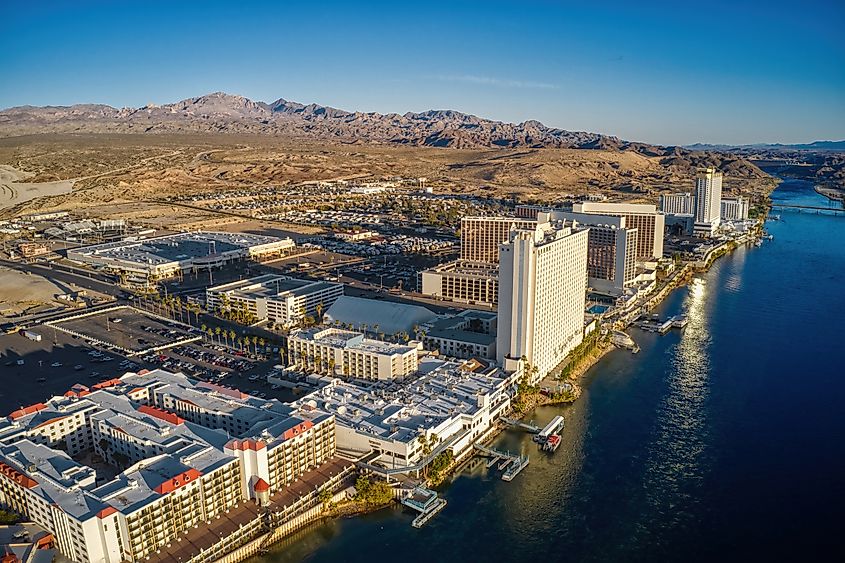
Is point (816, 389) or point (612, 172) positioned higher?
point (612, 172)

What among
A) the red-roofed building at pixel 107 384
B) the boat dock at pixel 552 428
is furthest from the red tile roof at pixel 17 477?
the boat dock at pixel 552 428

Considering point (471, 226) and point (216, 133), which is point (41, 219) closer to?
point (471, 226)

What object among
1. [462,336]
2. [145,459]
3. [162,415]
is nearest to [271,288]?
[462,336]

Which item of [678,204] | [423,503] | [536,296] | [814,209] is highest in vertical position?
[678,204]

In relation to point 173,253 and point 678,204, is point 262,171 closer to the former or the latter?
point 173,253

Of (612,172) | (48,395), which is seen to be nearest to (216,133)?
(612,172)

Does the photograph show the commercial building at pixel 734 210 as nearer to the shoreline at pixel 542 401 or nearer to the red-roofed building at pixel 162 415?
the shoreline at pixel 542 401

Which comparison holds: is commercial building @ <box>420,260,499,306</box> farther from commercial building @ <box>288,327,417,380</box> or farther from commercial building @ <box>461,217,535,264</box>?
commercial building @ <box>288,327,417,380</box>
